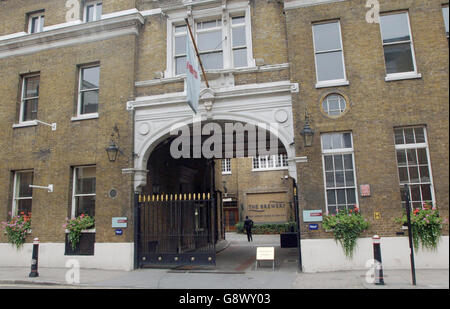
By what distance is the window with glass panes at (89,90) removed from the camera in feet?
45.0

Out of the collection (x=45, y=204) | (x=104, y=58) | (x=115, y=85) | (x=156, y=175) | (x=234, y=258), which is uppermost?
(x=104, y=58)

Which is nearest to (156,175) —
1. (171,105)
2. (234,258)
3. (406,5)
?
(171,105)

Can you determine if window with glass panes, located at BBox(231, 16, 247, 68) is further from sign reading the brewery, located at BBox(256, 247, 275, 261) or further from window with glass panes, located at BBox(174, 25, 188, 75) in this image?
sign reading the brewery, located at BBox(256, 247, 275, 261)

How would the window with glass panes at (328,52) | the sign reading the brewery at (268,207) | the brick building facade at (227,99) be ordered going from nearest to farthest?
1. the brick building facade at (227,99)
2. the window with glass panes at (328,52)
3. the sign reading the brewery at (268,207)

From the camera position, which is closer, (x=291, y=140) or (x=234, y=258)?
(x=291, y=140)

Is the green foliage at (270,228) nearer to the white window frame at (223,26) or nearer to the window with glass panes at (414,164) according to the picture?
the window with glass panes at (414,164)

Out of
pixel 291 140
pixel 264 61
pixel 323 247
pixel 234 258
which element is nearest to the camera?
pixel 323 247

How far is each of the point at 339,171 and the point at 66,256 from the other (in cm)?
990

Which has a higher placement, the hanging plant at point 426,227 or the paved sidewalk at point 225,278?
the hanging plant at point 426,227

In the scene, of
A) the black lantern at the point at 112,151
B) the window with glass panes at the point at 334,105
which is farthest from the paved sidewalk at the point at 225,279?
the window with glass panes at the point at 334,105

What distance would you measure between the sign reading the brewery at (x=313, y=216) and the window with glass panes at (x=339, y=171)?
0.40m

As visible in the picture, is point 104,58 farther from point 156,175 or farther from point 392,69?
point 392,69

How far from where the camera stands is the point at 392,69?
11.2 metres

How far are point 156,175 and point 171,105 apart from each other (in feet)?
12.4
